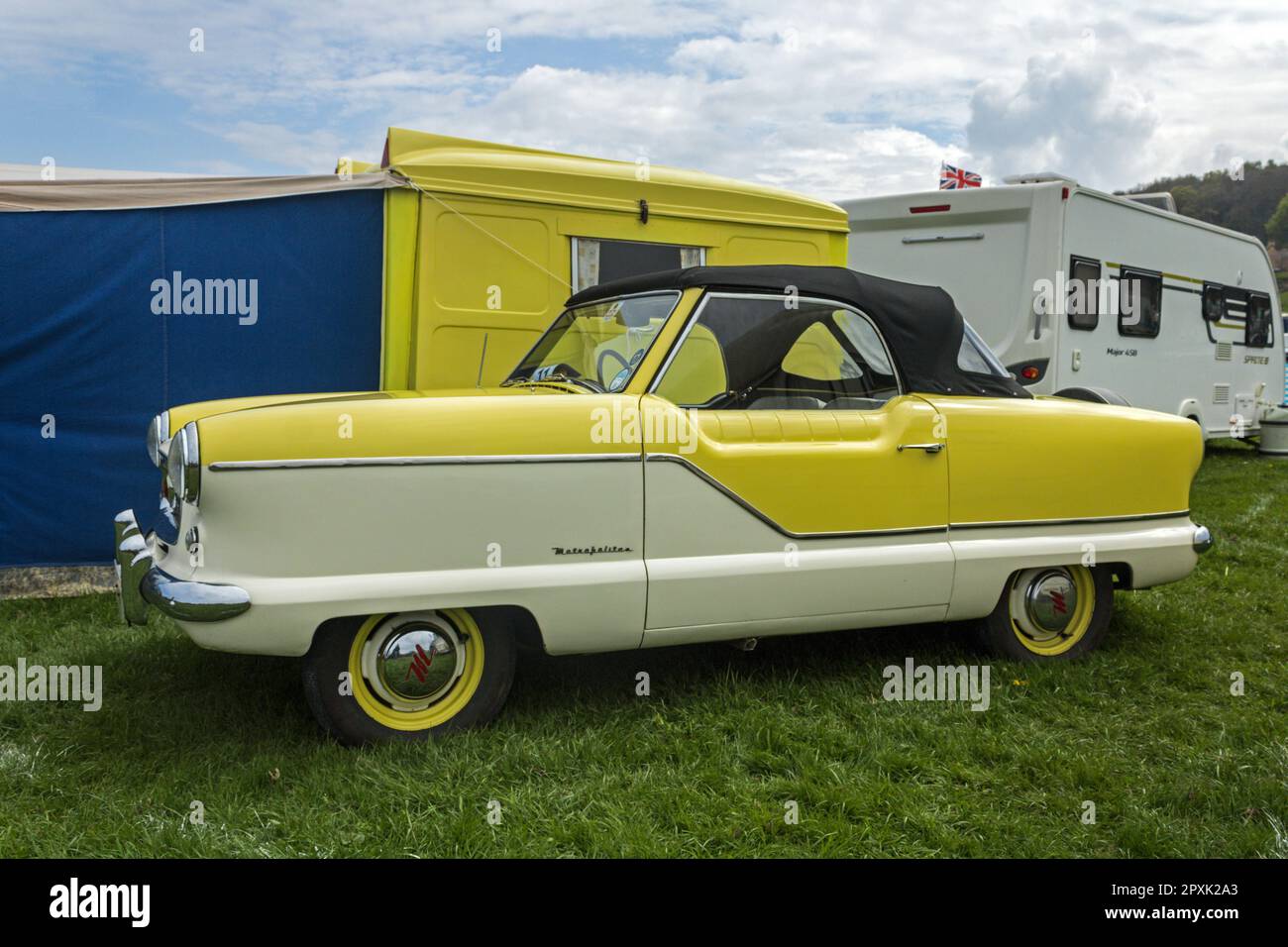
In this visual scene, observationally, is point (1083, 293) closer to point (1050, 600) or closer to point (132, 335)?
point (1050, 600)

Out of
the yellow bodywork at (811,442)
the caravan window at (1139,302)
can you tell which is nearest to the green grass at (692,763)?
the yellow bodywork at (811,442)

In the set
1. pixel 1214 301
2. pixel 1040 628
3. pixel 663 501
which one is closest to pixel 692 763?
pixel 663 501

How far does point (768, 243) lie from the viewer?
23.1 ft

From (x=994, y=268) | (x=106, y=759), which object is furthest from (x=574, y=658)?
(x=994, y=268)

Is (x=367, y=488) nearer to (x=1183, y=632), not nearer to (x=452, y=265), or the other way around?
(x=452, y=265)

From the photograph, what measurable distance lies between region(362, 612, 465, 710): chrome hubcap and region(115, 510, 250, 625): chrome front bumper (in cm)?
47

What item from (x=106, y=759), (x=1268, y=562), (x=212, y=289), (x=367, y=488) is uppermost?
(x=212, y=289)

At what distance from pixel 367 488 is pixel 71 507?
11.5ft

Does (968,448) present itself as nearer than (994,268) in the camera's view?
Yes

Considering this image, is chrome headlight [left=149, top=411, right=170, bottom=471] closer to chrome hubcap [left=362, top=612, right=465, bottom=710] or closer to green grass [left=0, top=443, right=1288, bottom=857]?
green grass [left=0, top=443, right=1288, bottom=857]

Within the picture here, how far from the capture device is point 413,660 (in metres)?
3.43

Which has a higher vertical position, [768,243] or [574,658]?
[768,243]

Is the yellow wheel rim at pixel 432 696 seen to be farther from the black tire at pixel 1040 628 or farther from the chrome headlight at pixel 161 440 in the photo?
the black tire at pixel 1040 628

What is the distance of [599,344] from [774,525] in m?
1.09
